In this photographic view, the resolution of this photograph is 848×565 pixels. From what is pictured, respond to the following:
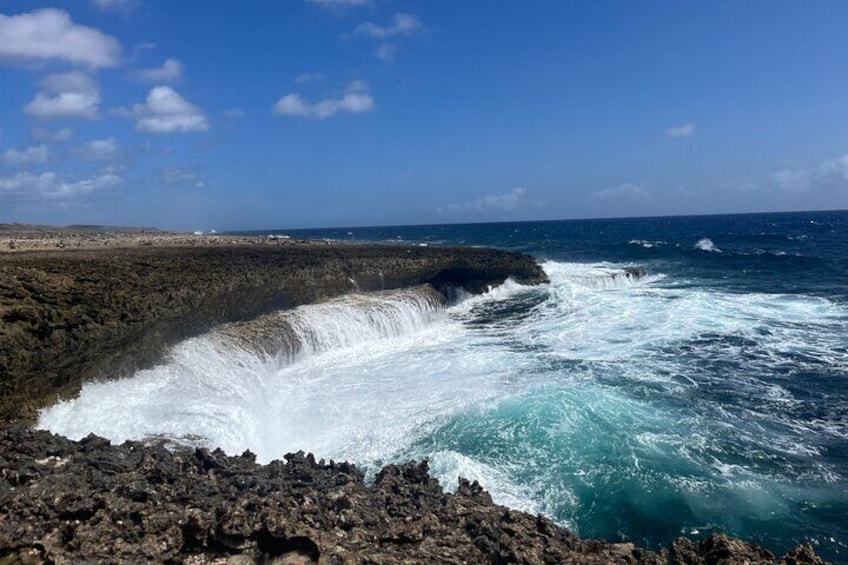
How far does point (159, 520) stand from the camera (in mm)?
6074

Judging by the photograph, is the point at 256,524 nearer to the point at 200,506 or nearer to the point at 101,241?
the point at 200,506

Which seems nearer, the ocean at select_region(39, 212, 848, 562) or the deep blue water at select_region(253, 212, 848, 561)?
the deep blue water at select_region(253, 212, 848, 561)

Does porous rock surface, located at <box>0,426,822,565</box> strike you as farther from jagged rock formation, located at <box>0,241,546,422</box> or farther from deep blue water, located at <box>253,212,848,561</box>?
jagged rock formation, located at <box>0,241,546,422</box>

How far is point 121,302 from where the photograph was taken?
46.4 feet

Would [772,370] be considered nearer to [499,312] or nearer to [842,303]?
[499,312]

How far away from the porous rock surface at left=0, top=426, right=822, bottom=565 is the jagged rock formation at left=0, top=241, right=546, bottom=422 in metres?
4.30

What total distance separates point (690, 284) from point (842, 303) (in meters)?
8.97

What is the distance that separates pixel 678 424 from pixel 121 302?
15125mm

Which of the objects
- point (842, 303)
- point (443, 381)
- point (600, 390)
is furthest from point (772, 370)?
point (842, 303)

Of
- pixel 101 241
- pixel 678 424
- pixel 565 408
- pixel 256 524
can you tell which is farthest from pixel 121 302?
pixel 101 241

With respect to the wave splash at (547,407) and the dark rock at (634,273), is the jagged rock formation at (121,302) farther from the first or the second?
the dark rock at (634,273)

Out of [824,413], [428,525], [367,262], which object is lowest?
[824,413]

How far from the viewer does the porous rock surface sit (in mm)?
5660

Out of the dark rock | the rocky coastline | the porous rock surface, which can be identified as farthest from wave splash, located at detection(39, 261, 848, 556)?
the dark rock
